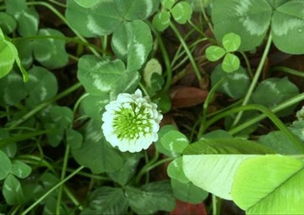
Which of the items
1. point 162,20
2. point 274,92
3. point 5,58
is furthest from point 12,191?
point 274,92

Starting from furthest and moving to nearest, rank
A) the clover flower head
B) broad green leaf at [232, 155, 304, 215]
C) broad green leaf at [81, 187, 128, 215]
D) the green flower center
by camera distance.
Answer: broad green leaf at [81, 187, 128, 215] → the clover flower head → the green flower center → broad green leaf at [232, 155, 304, 215]

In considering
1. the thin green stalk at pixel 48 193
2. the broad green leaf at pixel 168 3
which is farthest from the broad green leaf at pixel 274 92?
the thin green stalk at pixel 48 193

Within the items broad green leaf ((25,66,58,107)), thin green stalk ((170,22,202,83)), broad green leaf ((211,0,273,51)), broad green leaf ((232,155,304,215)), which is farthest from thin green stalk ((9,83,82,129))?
broad green leaf ((232,155,304,215))

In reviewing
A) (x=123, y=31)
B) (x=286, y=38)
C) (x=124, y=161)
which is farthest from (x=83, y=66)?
(x=286, y=38)

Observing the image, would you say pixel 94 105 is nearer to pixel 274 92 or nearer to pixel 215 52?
pixel 215 52

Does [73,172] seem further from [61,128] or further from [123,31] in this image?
[123,31]

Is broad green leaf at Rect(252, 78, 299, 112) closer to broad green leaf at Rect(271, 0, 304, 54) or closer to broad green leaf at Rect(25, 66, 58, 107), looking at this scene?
broad green leaf at Rect(271, 0, 304, 54)
